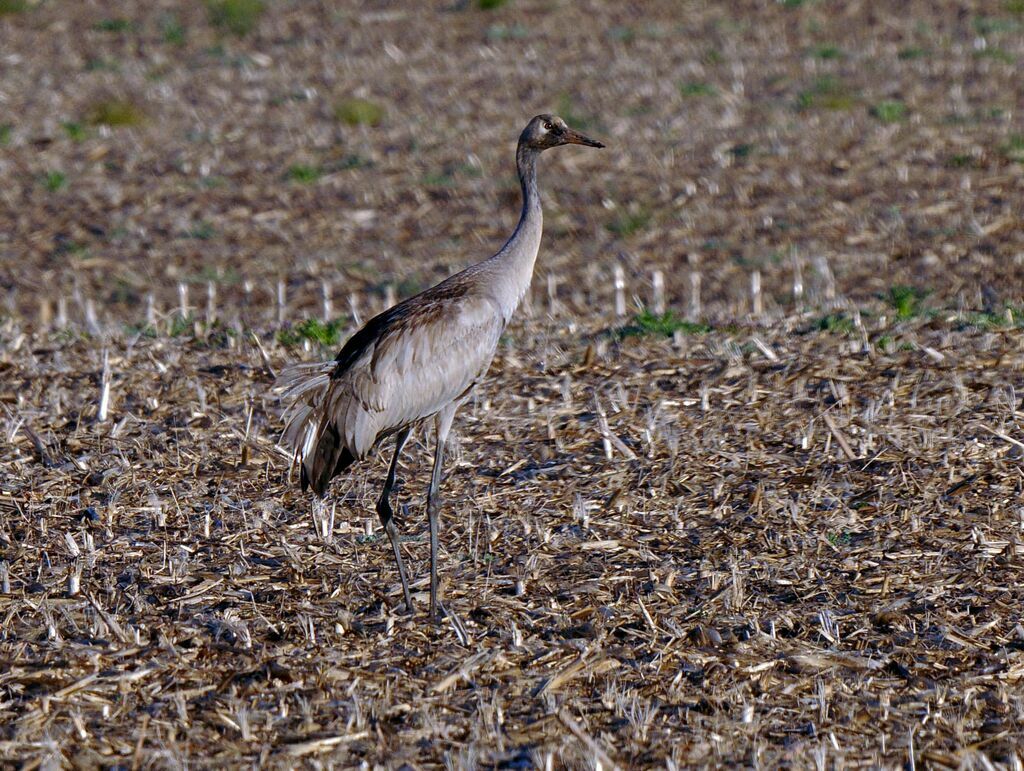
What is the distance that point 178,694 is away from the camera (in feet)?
17.6

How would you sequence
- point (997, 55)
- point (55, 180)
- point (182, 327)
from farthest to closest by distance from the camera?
point (997, 55) < point (55, 180) < point (182, 327)

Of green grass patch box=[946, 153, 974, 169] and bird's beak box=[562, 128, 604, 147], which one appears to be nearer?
bird's beak box=[562, 128, 604, 147]

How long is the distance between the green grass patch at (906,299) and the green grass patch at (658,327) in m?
1.40

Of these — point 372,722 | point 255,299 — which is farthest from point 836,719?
point 255,299

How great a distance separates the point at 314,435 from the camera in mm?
6566

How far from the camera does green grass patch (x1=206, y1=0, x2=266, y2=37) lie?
1917 centimetres

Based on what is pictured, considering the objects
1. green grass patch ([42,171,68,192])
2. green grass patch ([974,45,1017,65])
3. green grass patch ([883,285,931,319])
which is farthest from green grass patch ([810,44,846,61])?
green grass patch ([42,171,68,192])

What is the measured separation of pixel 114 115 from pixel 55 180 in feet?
5.74

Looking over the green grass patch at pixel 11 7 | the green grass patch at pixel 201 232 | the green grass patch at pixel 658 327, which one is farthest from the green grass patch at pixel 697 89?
the green grass patch at pixel 11 7

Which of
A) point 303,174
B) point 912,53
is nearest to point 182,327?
point 303,174

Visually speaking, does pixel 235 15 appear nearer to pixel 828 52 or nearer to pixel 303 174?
pixel 303 174

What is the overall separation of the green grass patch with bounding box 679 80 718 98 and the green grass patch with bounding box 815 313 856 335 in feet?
23.5

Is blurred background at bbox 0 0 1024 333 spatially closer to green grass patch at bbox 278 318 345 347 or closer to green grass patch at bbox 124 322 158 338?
green grass patch at bbox 124 322 158 338

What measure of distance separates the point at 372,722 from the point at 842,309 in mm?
5891
